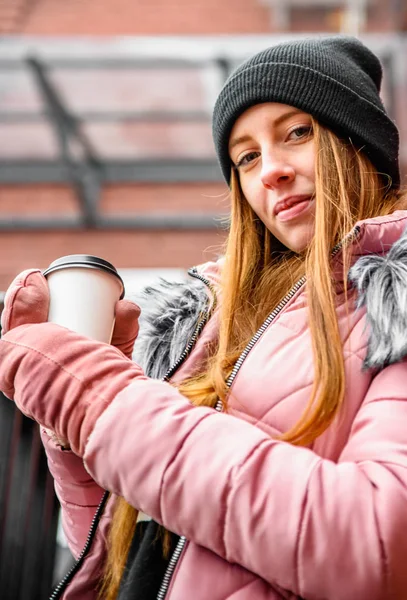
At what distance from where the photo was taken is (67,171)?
21.6 ft

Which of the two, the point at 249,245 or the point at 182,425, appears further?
the point at 249,245

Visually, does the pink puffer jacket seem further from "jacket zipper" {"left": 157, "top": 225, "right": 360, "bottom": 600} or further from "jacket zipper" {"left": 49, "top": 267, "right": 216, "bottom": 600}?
"jacket zipper" {"left": 49, "top": 267, "right": 216, "bottom": 600}

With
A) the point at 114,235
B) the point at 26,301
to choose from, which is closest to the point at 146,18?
the point at 114,235

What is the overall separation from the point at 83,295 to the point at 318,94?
1.90ft

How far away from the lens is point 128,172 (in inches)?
278

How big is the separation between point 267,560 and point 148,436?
0.20 m

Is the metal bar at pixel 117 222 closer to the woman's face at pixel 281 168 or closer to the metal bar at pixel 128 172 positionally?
the metal bar at pixel 128 172

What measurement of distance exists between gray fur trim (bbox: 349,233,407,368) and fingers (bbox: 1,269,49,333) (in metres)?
0.46

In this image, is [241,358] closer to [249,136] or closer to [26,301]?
[26,301]

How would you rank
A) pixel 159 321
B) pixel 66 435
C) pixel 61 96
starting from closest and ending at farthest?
1. pixel 66 435
2. pixel 159 321
3. pixel 61 96

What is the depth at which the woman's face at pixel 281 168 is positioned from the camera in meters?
1.29

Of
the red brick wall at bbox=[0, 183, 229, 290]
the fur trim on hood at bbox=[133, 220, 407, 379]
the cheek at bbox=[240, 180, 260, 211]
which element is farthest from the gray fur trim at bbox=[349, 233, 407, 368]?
the red brick wall at bbox=[0, 183, 229, 290]

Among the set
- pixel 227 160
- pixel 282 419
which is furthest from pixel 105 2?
pixel 282 419

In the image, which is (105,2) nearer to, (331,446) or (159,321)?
(159,321)
